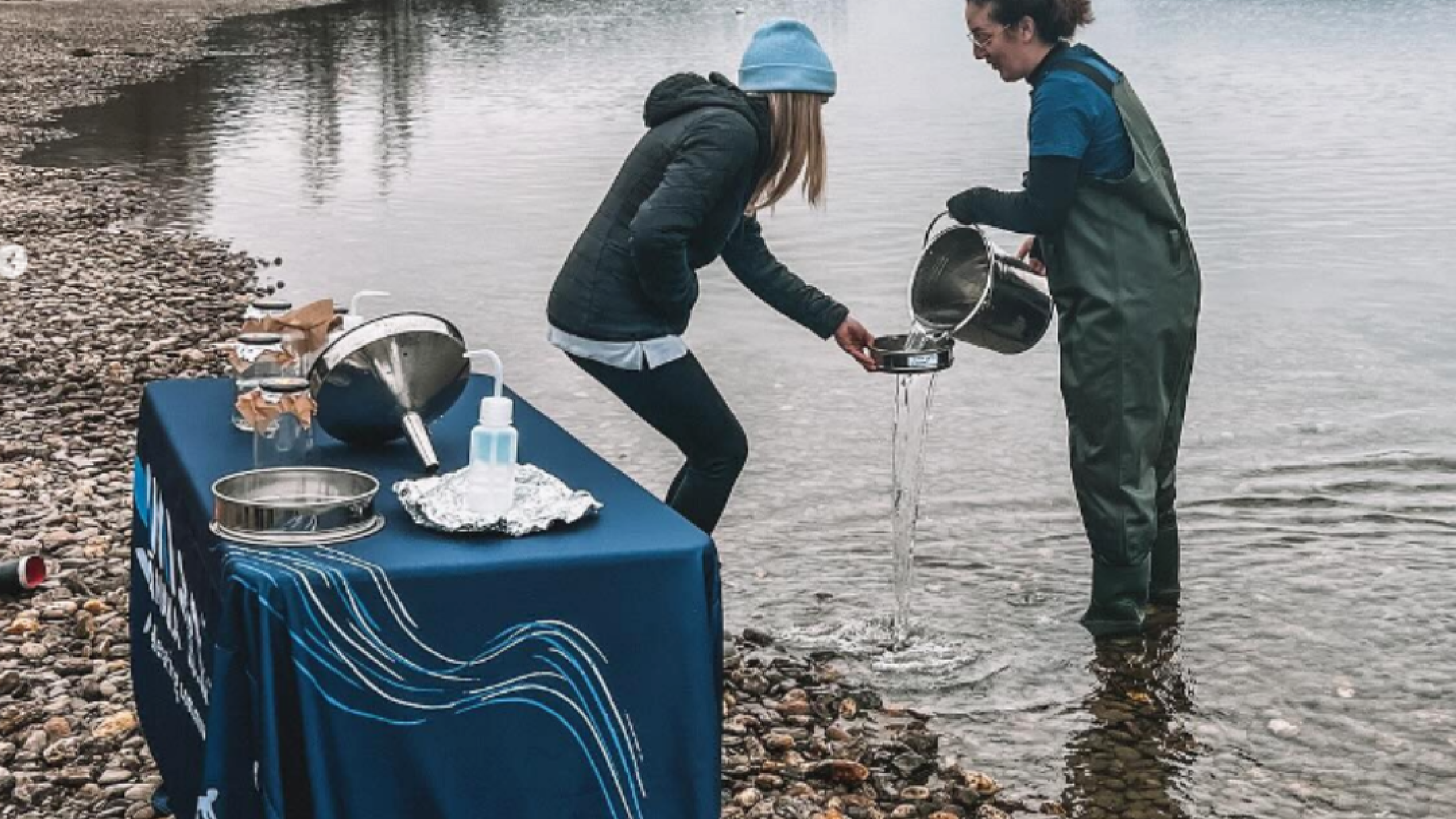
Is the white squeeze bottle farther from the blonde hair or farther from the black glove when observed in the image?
the black glove

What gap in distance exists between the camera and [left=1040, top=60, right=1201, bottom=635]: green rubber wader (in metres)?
Result: 5.52

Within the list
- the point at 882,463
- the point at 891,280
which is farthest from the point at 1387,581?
the point at 891,280

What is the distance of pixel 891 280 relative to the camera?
13.9 metres

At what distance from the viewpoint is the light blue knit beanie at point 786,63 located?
4715mm

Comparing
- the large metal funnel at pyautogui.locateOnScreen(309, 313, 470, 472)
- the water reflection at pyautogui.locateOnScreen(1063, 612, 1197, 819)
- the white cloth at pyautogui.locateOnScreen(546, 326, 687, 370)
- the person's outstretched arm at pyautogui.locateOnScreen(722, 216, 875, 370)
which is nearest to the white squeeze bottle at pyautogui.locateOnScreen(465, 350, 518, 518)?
the large metal funnel at pyautogui.locateOnScreen(309, 313, 470, 472)

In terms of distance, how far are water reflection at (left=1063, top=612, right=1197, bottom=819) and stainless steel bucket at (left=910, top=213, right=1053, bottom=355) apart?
41.2 inches

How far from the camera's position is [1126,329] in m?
5.59

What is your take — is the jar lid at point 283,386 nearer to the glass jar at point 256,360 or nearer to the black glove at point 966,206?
the glass jar at point 256,360

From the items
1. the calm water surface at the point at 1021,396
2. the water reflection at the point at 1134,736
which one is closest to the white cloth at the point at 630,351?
the calm water surface at the point at 1021,396

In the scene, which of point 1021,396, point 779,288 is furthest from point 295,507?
point 1021,396

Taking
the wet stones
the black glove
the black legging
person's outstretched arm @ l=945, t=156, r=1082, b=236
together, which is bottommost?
the wet stones

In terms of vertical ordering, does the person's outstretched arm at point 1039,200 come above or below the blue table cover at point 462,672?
above

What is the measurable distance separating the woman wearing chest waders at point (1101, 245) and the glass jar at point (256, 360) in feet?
7.01

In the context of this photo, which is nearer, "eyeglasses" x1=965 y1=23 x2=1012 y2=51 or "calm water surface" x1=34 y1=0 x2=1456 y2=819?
"eyeglasses" x1=965 y1=23 x2=1012 y2=51
